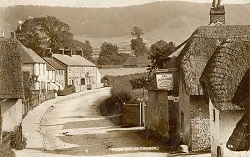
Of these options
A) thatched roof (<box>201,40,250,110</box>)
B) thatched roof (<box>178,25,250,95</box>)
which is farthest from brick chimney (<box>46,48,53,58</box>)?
thatched roof (<box>201,40,250,110</box>)

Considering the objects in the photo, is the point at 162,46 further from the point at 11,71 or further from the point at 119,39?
the point at 11,71

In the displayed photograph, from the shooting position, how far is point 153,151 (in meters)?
12.5

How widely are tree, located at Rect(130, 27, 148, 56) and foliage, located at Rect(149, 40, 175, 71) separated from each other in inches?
21.9

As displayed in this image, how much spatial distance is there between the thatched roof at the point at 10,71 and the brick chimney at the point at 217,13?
607 cm

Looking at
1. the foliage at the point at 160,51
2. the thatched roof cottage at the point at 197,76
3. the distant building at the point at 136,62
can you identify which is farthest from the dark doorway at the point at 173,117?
the distant building at the point at 136,62

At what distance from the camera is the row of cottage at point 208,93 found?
920 cm

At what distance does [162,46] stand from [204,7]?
141 inches

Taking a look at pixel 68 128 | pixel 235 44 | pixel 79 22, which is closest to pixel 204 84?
pixel 235 44

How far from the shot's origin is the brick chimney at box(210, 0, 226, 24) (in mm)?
12892

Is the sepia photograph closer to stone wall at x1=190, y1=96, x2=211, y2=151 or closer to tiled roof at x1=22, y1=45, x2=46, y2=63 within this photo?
stone wall at x1=190, y1=96, x2=211, y2=151

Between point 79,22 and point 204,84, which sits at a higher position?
point 79,22

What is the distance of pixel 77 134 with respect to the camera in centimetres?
1608

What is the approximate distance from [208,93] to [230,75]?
0.92m

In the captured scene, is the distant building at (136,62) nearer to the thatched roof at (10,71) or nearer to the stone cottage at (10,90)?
the thatched roof at (10,71)
